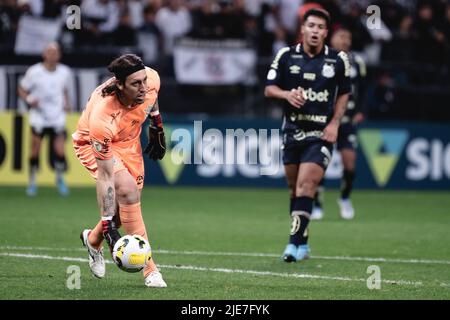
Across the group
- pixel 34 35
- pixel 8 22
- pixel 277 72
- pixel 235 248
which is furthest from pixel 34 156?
pixel 277 72

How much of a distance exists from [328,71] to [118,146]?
3.08 meters

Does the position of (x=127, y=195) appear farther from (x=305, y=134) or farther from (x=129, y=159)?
(x=305, y=134)

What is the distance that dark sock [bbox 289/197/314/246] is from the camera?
37.2 feet

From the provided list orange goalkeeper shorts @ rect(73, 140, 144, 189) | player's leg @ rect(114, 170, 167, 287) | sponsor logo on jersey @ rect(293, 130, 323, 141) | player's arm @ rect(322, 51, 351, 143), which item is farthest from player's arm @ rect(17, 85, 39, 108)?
player's leg @ rect(114, 170, 167, 287)

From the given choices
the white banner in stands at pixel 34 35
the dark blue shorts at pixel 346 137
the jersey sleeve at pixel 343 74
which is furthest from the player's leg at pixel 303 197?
the white banner in stands at pixel 34 35

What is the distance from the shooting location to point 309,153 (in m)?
11.5

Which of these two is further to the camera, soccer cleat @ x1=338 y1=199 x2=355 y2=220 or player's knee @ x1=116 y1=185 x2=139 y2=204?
soccer cleat @ x1=338 y1=199 x2=355 y2=220

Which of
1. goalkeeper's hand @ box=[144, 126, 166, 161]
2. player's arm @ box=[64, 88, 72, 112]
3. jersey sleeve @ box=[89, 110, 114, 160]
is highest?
jersey sleeve @ box=[89, 110, 114, 160]

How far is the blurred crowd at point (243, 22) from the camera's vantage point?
73.1 feet

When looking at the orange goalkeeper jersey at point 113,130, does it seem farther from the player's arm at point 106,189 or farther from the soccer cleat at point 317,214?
the soccer cleat at point 317,214

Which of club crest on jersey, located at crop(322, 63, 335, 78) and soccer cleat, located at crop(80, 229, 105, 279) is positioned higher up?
club crest on jersey, located at crop(322, 63, 335, 78)

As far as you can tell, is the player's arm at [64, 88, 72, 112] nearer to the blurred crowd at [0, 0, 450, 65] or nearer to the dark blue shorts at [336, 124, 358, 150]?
the blurred crowd at [0, 0, 450, 65]
